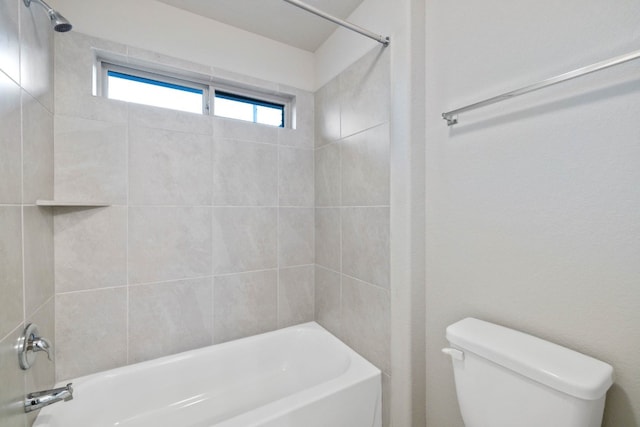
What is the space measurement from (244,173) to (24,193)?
1002 millimetres

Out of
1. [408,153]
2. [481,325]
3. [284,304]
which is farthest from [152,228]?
[481,325]

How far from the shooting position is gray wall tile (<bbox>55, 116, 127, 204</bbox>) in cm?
→ 133

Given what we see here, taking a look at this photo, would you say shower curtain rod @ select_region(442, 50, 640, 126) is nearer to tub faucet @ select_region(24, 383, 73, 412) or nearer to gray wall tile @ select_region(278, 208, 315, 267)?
gray wall tile @ select_region(278, 208, 315, 267)

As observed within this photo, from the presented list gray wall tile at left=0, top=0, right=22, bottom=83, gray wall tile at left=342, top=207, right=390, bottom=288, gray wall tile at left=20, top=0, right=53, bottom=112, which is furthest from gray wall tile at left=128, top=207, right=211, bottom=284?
gray wall tile at left=342, top=207, right=390, bottom=288

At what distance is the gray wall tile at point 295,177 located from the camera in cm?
192

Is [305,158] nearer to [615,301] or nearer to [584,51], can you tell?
[584,51]

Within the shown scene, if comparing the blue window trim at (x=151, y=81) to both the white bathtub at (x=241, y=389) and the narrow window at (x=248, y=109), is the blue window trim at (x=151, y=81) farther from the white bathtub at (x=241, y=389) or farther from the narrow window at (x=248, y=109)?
the white bathtub at (x=241, y=389)

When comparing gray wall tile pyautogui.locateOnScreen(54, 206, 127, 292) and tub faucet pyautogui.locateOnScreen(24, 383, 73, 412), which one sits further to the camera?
gray wall tile pyautogui.locateOnScreen(54, 206, 127, 292)

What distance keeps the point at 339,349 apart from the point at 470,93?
1.51m

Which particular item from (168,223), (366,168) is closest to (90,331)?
(168,223)

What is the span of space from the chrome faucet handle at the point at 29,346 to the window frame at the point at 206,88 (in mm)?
1204

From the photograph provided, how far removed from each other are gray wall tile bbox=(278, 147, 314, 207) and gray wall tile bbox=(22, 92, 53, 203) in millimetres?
1167

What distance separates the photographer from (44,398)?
1.01m

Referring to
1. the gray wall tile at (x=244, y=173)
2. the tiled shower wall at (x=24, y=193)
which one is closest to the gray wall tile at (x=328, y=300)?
the gray wall tile at (x=244, y=173)
